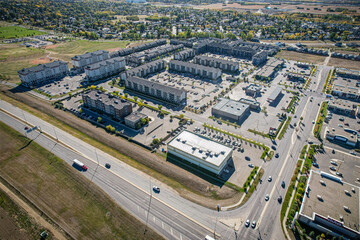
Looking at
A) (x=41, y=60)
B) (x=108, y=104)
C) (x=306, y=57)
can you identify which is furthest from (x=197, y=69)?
(x=41, y=60)

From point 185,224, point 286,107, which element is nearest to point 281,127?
point 286,107

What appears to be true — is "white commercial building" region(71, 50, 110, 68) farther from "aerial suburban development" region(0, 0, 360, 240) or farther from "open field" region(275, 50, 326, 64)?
"open field" region(275, 50, 326, 64)

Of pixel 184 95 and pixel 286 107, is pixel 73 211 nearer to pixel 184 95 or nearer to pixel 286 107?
pixel 184 95

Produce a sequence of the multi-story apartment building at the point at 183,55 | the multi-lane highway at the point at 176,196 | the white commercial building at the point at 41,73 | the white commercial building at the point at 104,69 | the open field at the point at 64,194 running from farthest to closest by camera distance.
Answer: the multi-story apartment building at the point at 183,55, the white commercial building at the point at 104,69, the white commercial building at the point at 41,73, the open field at the point at 64,194, the multi-lane highway at the point at 176,196

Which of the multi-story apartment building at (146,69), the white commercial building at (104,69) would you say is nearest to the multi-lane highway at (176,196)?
the white commercial building at (104,69)

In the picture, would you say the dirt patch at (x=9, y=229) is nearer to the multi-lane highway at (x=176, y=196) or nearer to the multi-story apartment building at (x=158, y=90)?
the multi-lane highway at (x=176, y=196)
